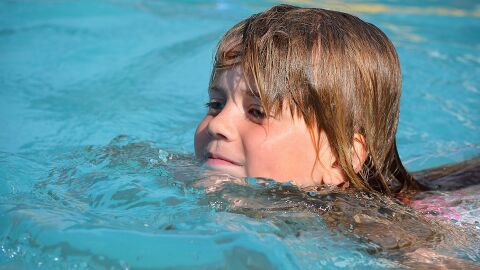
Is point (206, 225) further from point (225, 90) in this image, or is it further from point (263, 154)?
point (225, 90)

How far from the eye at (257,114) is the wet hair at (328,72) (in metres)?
0.04

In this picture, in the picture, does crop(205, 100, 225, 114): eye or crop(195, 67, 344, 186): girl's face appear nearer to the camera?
crop(195, 67, 344, 186): girl's face

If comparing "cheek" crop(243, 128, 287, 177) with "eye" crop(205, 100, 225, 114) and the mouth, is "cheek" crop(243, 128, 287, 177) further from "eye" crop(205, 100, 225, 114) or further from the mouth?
"eye" crop(205, 100, 225, 114)

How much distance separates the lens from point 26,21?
260 inches

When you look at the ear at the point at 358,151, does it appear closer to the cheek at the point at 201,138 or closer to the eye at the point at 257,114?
the eye at the point at 257,114

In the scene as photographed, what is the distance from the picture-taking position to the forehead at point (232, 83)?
2.64m

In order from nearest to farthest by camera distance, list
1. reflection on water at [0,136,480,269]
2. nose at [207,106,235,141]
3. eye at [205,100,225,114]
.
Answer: reflection on water at [0,136,480,269]
nose at [207,106,235,141]
eye at [205,100,225,114]

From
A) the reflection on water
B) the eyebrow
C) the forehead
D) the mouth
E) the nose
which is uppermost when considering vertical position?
the forehead

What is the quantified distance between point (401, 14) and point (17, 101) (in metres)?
5.00

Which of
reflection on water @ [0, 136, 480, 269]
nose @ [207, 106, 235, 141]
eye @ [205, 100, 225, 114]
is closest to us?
reflection on water @ [0, 136, 480, 269]

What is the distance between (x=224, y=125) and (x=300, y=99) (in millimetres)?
302

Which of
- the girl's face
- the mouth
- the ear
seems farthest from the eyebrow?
the ear

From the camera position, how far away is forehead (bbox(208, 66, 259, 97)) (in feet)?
8.66

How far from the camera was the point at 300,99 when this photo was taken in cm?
265
